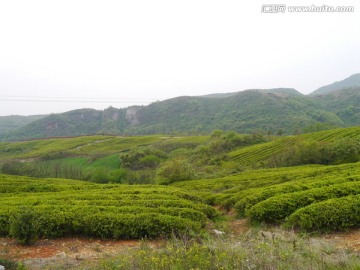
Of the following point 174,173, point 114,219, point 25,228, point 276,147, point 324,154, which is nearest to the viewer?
point 25,228

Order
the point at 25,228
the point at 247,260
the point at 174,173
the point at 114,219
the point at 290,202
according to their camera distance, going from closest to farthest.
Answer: the point at 247,260, the point at 25,228, the point at 114,219, the point at 290,202, the point at 174,173

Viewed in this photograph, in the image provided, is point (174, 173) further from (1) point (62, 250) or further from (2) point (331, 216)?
(2) point (331, 216)

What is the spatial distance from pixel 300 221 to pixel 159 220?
236 inches

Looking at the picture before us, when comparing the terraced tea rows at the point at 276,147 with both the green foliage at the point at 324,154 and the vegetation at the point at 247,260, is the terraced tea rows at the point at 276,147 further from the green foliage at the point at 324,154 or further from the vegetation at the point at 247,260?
the vegetation at the point at 247,260

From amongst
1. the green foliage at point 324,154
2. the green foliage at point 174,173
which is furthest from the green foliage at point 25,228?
the green foliage at point 324,154

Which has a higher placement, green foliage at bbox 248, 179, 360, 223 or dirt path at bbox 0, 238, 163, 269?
green foliage at bbox 248, 179, 360, 223

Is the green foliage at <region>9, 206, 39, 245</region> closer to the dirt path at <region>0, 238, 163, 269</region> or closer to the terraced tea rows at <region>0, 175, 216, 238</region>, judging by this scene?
the terraced tea rows at <region>0, 175, 216, 238</region>

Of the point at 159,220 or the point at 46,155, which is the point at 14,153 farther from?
the point at 159,220

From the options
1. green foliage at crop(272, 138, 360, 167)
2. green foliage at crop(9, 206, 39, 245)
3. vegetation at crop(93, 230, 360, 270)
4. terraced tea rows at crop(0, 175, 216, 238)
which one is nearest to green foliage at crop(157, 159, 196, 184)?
green foliage at crop(272, 138, 360, 167)

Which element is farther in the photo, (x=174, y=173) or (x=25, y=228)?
(x=174, y=173)

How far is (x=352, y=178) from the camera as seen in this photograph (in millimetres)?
15812

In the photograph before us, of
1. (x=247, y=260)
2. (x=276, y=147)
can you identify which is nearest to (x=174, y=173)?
(x=276, y=147)

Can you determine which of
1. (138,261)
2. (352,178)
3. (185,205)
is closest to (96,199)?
(185,205)

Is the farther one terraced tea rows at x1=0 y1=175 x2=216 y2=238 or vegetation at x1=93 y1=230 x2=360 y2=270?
terraced tea rows at x1=0 y1=175 x2=216 y2=238
